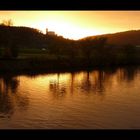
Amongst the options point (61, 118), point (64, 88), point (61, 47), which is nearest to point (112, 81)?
point (64, 88)

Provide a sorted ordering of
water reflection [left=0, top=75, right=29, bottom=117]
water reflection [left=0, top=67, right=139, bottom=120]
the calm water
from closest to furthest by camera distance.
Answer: the calm water < water reflection [left=0, top=75, right=29, bottom=117] < water reflection [left=0, top=67, right=139, bottom=120]

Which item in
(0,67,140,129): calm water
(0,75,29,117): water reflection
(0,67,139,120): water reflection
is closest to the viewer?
(0,67,140,129): calm water

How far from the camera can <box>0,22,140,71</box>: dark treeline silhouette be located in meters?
36.3

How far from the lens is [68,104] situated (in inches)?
716

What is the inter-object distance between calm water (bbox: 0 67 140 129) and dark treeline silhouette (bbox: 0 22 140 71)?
8.46 metres

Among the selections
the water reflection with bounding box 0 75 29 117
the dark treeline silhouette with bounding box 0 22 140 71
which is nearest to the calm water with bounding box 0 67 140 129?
the water reflection with bounding box 0 75 29 117

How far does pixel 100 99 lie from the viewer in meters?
19.6

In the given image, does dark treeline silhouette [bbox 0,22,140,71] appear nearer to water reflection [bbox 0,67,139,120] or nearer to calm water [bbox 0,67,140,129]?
water reflection [bbox 0,67,139,120]

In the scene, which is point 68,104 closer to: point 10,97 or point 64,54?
point 10,97

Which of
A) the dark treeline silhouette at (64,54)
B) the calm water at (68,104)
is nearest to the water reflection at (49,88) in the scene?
the calm water at (68,104)

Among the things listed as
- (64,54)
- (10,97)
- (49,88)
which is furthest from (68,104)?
(64,54)

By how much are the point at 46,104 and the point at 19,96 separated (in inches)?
123

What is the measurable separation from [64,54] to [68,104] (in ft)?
95.7

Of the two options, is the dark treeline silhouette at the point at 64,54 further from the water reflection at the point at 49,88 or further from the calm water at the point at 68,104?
the calm water at the point at 68,104
